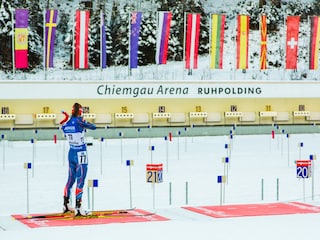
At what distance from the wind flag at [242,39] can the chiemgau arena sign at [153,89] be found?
2796 mm

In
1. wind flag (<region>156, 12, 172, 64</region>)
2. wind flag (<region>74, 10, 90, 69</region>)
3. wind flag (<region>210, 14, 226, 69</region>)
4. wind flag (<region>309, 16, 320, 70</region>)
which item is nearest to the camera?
wind flag (<region>74, 10, 90, 69</region>)

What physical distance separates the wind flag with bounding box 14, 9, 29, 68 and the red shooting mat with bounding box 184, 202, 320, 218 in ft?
79.3

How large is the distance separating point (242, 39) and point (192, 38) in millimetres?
2658

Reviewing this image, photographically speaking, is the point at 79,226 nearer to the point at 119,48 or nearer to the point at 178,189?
the point at 178,189

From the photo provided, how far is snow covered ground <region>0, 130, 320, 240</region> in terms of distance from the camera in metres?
10.8

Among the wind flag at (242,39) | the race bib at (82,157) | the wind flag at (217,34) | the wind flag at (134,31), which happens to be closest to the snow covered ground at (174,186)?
the race bib at (82,157)

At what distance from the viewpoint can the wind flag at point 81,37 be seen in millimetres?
36438

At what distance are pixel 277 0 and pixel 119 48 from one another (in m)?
15.2

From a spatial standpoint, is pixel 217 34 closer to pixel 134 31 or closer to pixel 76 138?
pixel 134 31

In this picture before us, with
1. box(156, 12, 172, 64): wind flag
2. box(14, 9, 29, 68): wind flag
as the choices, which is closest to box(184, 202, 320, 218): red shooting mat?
box(156, 12, 172, 64): wind flag

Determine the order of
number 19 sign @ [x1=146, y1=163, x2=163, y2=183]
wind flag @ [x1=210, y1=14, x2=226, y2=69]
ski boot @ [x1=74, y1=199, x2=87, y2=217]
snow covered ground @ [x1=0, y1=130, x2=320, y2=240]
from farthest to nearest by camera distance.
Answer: wind flag @ [x1=210, y1=14, x2=226, y2=69] < number 19 sign @ [x1=146, y1=163, x2=163, y2=183] < ski boot @ [x1=74, y1=199, x2=87, y2=217] < snow covered ground @ [x1=0, y1=130, x2=320, y2=240]

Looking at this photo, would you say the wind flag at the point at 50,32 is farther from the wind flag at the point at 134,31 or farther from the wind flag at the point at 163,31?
the wind flag at the point at 163,31

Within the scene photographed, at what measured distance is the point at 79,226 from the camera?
453 inches

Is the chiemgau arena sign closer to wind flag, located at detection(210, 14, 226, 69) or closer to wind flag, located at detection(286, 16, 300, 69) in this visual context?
wind flag, located at detection(286, 16, 300, 69)
